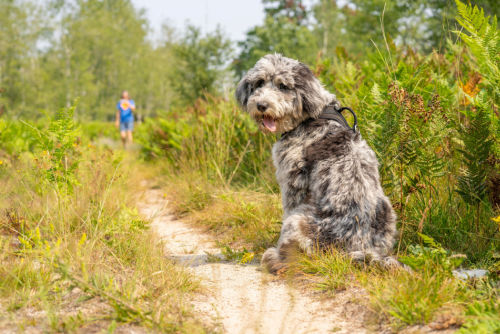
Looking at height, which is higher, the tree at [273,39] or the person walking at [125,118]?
the tree at [273,39]

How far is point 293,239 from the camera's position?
11.7 feet

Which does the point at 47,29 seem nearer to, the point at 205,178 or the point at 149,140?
the point at 149,140

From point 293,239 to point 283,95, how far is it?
56.5 inches

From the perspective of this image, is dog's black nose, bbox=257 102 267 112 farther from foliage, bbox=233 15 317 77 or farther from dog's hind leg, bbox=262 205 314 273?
foliage, bbox=233 15 317 77

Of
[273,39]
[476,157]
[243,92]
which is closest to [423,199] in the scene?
[476,157]

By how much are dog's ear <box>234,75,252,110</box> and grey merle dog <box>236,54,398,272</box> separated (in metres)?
0.14

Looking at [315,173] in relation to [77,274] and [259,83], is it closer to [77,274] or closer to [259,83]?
[259,83]

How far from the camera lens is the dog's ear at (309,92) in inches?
158

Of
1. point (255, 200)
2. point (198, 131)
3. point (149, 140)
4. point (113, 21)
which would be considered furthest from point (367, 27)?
point (113, 21)

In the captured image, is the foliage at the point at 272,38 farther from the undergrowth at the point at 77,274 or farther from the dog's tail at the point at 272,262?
the dog's tail at the point at 272,262

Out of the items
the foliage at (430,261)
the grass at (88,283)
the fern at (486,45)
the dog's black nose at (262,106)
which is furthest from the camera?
the dog's black nose at (262,106)

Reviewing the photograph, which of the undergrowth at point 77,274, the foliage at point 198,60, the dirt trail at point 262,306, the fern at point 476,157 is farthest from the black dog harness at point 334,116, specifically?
the foliage at point 198,60

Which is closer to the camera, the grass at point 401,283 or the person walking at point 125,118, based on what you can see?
the grass at point 401,283

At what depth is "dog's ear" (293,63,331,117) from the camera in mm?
4020
